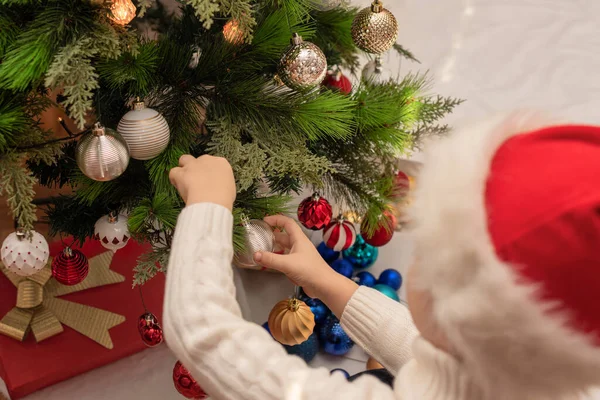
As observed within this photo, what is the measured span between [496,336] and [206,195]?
0.92 feet

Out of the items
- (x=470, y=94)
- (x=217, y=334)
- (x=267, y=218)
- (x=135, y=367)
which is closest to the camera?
(x=217, y=334)

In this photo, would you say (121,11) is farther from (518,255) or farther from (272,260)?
(518,255)

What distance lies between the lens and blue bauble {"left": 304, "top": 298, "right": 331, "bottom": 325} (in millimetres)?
912

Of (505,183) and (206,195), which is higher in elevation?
(505,183)

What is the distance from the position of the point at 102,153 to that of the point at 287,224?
0.74 ft

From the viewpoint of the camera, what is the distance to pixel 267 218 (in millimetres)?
653

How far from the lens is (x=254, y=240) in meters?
0.58

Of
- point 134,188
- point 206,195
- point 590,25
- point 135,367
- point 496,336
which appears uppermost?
point 590,25

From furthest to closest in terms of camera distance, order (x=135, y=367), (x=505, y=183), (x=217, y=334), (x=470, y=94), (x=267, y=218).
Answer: (x=470, y=94)
(x=135, y=367)
(x=267, y=218)
(x=217, y=334)
(x=505, y=183)

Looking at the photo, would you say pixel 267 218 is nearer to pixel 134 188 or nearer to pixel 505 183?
pixel 134 188

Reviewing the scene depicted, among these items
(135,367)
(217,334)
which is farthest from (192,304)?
(135,367)

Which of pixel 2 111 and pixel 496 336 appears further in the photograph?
pixel 2 111

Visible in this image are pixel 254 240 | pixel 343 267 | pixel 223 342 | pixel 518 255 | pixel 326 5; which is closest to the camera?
pixel 518 255

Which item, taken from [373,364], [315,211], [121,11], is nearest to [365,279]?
[373,364]
